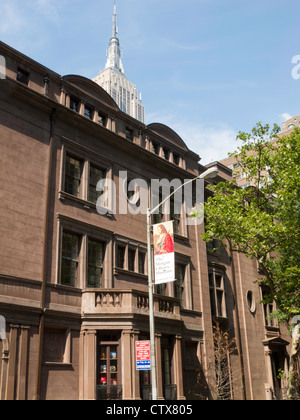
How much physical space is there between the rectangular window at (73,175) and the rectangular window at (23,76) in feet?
14.8

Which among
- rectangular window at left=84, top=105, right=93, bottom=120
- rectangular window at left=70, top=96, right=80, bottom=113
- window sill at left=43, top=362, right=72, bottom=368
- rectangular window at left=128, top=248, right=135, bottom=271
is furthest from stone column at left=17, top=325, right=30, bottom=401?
rectangular window at left=84, top=105, right=93, bottom=120

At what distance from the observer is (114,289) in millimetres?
22594

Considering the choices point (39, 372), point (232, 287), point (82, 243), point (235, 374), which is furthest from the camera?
point (232, 287)

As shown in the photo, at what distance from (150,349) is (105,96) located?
1704 cm

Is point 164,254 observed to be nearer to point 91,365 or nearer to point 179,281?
point 91,365

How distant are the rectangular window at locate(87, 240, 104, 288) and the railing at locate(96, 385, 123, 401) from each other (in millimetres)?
5288

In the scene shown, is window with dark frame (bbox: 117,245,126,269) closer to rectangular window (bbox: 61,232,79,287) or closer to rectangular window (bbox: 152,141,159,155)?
rectangular window (bbox: 61,232,79,287)

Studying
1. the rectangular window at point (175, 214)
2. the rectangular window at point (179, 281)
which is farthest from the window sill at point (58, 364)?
the rectangular window at point (175, 214)

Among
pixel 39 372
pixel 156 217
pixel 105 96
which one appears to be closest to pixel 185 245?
pixel 156 217

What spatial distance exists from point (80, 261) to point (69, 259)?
25.2 inches

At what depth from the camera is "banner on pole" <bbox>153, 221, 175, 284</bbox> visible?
16.6m

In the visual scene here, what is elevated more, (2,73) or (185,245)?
(2,73)

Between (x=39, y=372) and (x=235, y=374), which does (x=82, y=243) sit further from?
(x=235, y=374)

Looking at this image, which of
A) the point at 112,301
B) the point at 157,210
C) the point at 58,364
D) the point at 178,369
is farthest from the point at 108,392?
the point at 157,210
